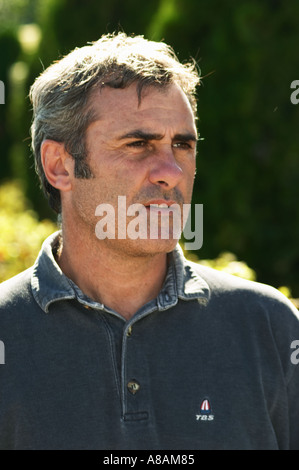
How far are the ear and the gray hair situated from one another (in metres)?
0.02

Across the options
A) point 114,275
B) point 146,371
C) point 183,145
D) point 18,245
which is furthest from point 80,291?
point 18,245

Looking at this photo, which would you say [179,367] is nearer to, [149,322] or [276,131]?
[149,322]

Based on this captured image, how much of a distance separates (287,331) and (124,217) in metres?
0.59

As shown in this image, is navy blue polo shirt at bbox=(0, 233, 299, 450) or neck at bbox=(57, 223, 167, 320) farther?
neck at bbox=(57, 223, 167, 320)

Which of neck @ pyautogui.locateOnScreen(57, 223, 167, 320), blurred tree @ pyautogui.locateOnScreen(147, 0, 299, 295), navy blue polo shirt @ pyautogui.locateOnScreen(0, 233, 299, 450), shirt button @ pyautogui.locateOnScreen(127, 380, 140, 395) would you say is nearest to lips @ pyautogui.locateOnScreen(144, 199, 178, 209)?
neck @ pyautogui.locateOnScreen(57, 223, 167, 320)

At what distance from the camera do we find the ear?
2213 mm

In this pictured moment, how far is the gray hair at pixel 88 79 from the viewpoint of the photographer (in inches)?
81.9

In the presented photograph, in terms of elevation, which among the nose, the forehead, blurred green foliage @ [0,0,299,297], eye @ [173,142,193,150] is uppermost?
blurred green foliage @ [0,0,299,297]

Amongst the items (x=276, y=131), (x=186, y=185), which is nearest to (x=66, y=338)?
(x=186, y=185)

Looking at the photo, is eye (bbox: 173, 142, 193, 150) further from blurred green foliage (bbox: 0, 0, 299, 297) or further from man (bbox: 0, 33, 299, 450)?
blurred green foliage (bbox: 0, 0, 299, 297)

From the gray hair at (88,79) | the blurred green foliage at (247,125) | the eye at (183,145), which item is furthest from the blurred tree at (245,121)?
the eye at (183,145)

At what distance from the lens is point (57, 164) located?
2258 millimetres

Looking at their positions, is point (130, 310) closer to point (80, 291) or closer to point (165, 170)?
point (80, 291)

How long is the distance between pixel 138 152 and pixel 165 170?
0.10 m
